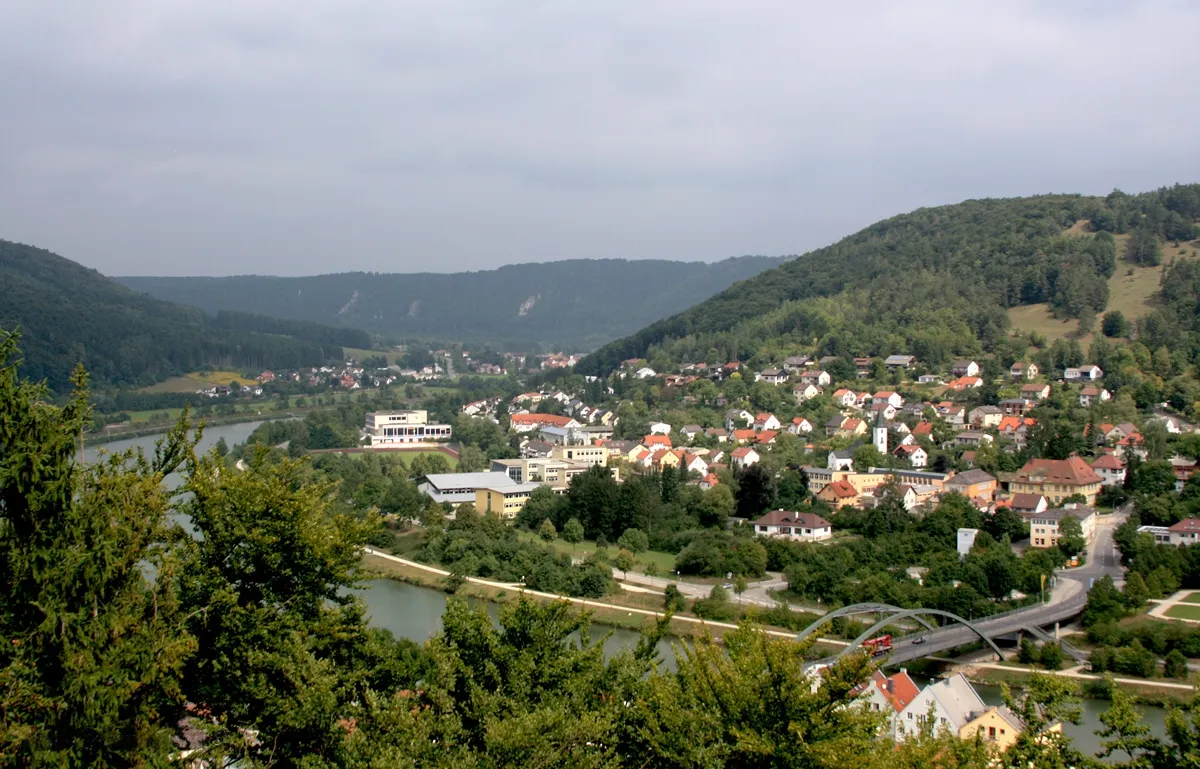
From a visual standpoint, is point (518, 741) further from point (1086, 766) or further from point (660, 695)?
point (1086, 766)

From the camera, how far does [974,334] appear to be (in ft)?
95.8

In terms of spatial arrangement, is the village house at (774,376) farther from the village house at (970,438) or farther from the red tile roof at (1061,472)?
the red tile roof at (1061,472)

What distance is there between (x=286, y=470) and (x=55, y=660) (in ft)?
5.07

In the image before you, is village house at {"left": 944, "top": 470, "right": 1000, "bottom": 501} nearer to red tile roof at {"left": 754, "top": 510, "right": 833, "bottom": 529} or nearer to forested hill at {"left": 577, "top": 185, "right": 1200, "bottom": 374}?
red tile roof at {"left": 754, "top": 510, "right": 833, "bottom": 529}

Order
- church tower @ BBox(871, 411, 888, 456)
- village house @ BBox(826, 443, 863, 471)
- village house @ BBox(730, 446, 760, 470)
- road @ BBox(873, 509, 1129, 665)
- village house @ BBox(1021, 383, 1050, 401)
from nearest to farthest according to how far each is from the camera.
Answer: road @ BBox(873, 509, 1129, 665) → village house @ BBox(826, 443, 863, 471) → church tower @ BBox(871, 411, 888, 456) → village house @ BBox(730, 446, 760, 470) → village house @ BBox(1021, 383, 1050, 401)

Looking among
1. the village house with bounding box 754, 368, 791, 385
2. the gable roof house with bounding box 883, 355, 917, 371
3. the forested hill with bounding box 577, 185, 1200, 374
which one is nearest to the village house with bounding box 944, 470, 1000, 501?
the gable roof house with bounding box 883, 355, 917, 371

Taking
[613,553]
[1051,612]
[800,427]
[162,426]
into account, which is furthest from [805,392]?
[162,426]

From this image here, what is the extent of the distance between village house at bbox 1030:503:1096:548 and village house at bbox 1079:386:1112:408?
302 inches

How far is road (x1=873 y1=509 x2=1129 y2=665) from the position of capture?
1147 cm

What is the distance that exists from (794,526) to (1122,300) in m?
18.4

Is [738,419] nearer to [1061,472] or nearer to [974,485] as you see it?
[974,485]

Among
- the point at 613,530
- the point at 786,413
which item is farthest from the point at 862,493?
the point at 786,413

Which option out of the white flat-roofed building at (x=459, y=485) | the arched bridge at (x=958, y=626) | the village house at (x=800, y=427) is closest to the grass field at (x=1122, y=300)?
the village house at (x=800, y=427)

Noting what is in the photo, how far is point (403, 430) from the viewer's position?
30156mm
